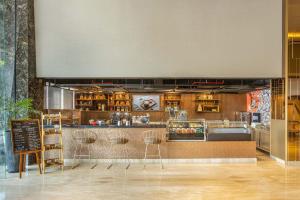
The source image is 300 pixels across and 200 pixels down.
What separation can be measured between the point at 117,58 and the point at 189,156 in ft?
11.5

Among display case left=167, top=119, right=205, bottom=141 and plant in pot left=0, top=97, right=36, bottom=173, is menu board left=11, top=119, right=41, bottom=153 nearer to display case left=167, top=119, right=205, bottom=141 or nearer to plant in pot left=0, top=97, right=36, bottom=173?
plant in pot left=0, top=97, right=36, bottom=173

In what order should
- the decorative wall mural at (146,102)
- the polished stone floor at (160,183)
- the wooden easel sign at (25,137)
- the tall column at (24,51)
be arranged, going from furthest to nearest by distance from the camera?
the decorative wall mural at (146,102) < the tall column at (24,51) < the wooden easel sign at (25,137) < the polished stone floor at (160,183)

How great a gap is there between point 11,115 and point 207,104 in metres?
8.37

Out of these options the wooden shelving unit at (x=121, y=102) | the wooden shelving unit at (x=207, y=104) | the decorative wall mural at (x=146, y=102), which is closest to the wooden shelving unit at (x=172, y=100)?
the decorative wall mural at (x=146, y=102)

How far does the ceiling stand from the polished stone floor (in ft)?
14.2

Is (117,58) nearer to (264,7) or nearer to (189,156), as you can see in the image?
(189,156)

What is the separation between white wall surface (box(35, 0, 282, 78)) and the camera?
8047 mm

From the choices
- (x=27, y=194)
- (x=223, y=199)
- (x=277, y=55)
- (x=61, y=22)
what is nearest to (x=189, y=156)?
(x=223, y=199)

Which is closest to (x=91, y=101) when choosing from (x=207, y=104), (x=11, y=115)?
(x=207, y=104)

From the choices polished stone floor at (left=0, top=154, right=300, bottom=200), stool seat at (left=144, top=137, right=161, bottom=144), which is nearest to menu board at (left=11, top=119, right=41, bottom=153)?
polished stone floor at (left=0, top=154, right=300, bottom=200)

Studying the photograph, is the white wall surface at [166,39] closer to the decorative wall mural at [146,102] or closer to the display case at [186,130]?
the display case at [186,130]

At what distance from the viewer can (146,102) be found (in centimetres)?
1277

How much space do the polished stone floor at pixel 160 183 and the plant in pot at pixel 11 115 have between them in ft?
1.56

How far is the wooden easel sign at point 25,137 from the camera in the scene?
656 cm
